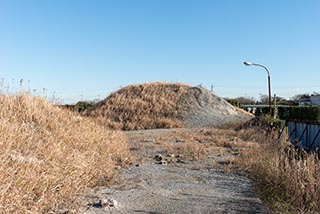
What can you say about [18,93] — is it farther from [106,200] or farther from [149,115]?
[149,115]

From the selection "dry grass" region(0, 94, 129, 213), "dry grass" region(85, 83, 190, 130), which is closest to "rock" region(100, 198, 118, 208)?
"dry grass" region(0, 94, 129, 213)

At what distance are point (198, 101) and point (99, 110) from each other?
7.04 metres

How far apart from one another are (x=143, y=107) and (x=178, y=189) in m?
16.7

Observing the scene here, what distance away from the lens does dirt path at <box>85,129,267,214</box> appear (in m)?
4.55

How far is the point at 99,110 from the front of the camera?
22.2 meters

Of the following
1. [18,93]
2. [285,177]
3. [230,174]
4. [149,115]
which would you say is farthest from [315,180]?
[149,115]

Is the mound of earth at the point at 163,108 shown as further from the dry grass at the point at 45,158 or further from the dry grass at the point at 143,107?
the dry grass at the point at 45,158

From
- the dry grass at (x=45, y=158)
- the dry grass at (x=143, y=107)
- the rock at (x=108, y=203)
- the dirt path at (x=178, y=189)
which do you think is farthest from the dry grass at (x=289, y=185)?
the dry grass at (x=143, y=107)

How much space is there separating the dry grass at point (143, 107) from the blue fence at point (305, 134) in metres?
9.49

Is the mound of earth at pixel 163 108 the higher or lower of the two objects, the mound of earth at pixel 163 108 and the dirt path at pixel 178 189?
the higher

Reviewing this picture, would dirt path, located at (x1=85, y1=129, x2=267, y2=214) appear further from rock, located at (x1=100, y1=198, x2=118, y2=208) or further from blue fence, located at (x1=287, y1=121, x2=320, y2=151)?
blue fence, located at (x1=287, y1=121, x2=320, y2=151)

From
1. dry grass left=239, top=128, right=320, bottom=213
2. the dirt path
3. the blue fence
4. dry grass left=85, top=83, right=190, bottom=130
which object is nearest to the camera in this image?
dry grass left=239, top=128, right=320, bottom=213

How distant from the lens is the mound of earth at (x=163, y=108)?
66.9 ft

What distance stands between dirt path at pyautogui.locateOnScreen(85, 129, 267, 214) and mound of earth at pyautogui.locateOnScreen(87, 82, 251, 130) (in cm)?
1089
